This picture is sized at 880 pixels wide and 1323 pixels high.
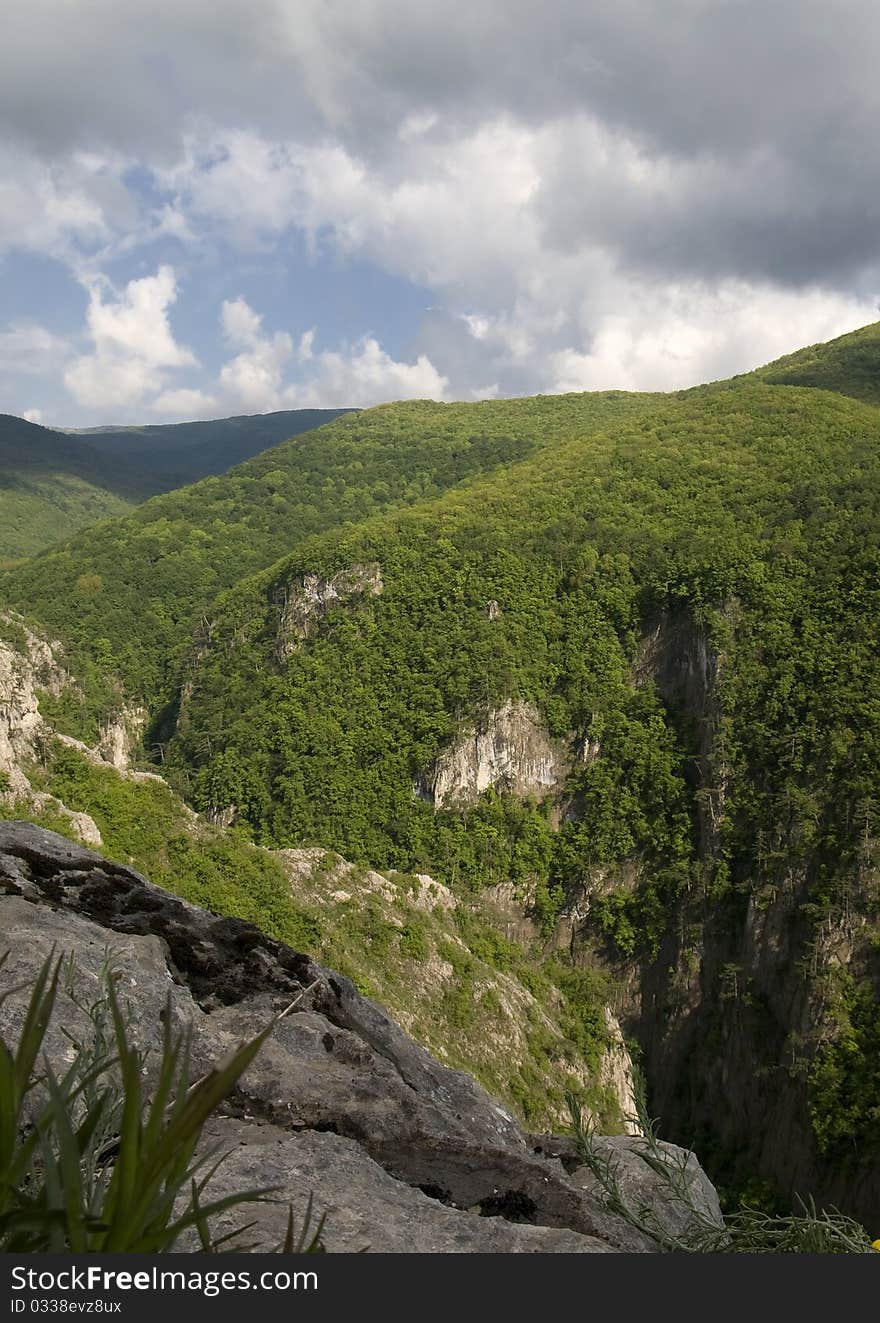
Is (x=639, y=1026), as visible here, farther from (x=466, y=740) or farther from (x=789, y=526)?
(x=789, y=526)

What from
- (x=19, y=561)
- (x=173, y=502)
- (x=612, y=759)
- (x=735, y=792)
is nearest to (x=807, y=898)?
(x=735, y=792)

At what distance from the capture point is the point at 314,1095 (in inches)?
267

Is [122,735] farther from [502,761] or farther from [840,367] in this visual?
[840,367]

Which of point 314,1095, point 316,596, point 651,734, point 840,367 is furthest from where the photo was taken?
point 840,367

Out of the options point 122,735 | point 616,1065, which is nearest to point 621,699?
point 616,1065

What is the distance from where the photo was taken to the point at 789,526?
60.0m

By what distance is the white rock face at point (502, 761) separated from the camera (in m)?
57.6

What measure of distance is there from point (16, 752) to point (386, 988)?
18737mm

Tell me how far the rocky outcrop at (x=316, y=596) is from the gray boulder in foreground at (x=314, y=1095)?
59340 mm

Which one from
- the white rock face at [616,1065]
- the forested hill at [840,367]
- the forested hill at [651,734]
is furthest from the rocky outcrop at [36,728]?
the forested hill at [840,367]

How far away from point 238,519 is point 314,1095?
114m

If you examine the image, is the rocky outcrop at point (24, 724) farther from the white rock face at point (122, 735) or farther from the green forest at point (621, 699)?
the white rock face at point (122, 735)

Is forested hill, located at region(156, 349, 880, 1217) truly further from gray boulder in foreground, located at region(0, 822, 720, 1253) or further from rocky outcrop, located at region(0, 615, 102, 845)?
gray boulder in foreground, located at region(0, 822, 720, 1253)

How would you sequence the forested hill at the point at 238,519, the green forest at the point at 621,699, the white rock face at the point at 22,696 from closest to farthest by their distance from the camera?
the white rock face at the point at 22,696 → the green forest at the point at 621,699 → the forested hill at the point at 238,519
